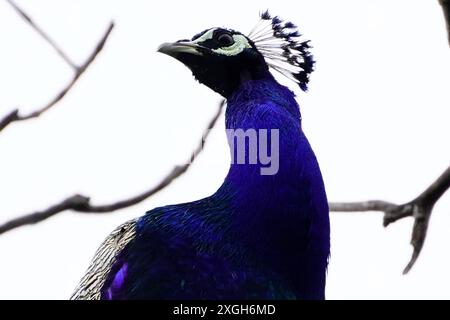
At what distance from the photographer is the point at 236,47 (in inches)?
161

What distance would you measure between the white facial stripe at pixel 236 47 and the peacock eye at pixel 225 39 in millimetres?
17

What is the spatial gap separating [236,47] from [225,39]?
2.8 inches

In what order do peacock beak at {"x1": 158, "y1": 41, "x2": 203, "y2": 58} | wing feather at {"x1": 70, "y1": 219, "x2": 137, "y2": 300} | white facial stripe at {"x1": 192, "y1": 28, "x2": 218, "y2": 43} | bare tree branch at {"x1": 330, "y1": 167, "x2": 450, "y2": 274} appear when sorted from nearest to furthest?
bare tree branch at {"x1": 330, "y1": 167, "x2": 450, "y2": 274}
wing feather at {"x1": 70, "y1": 219, "x2": 137, "y2": 300}
peacock beak at {"x1": 158, "y1": 41, "x2": 203, "y2": 58}
white facial stripe at {"x1": 192, "y1": 28, "x2": 218, "y2": 43}

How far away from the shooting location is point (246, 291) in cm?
321

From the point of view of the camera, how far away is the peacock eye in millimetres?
4113

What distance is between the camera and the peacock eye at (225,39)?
4.11m

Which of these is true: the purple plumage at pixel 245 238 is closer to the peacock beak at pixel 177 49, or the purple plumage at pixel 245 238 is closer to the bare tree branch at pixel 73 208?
the peacock beak at pixel 177 49

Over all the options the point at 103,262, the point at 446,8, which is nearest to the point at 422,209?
the point at 446,8

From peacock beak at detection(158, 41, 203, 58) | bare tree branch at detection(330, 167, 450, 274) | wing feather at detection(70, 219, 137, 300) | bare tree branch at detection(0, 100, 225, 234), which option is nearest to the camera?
bare tree branch at detection(0, 100, 225, 234)

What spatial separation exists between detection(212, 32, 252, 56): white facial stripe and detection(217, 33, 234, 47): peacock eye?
0.02m

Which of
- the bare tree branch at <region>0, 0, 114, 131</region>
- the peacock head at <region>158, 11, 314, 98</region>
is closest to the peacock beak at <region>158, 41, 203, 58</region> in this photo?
the peacock head at <region>158, 11, 314, 98</region>

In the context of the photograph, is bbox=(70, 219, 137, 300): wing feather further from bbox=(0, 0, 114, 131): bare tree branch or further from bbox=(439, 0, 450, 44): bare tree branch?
bbox=(439, 0, 450, 44): bare tree branch

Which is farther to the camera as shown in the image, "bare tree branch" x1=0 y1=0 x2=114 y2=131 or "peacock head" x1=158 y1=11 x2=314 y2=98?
"peacock head" x1=158 y1=11 x2=314 y2=98

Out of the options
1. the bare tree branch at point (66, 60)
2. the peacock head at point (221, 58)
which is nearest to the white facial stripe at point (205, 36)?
the peacock head at point (221, 58)
